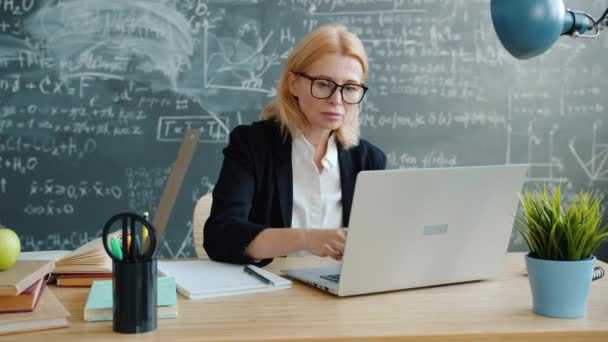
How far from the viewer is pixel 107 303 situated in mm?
1157

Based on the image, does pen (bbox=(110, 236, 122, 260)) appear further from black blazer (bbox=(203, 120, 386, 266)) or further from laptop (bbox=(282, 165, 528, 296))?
black blazer (bbox=(203, 120, 386, 266))

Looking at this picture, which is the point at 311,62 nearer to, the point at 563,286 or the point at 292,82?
the point at 292,82

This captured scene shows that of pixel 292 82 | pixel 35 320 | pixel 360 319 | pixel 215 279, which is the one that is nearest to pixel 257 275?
pixel 215 279

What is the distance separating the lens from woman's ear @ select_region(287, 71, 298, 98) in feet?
6.35

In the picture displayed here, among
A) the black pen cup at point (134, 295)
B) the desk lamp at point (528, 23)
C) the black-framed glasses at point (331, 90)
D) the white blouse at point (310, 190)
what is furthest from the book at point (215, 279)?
the desk lamp at point (528, 23)

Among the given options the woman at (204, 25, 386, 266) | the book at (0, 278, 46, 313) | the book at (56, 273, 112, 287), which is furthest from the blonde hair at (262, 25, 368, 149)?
the book at (0, 278, 46, 313)

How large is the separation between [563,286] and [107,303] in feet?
2.56

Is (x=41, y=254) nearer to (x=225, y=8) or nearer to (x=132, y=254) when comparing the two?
(x=132, y=254)

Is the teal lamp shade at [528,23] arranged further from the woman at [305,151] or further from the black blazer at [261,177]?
the black blazer at [261,177]

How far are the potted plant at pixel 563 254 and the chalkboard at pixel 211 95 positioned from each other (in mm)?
2148

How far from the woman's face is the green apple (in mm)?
889

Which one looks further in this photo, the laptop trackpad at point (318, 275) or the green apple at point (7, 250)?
the laptop trackpad at point (318, 275)

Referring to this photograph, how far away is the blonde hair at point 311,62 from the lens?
1873 millimetres

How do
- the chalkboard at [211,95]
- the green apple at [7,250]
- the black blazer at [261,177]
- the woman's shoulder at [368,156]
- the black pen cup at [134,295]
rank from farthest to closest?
the chalkboard at [211,95]
the woman's shoulder at [368,156]
the black blazer at [261,177]
the green apple at [7,250]
the black pen cup at [134,295]
